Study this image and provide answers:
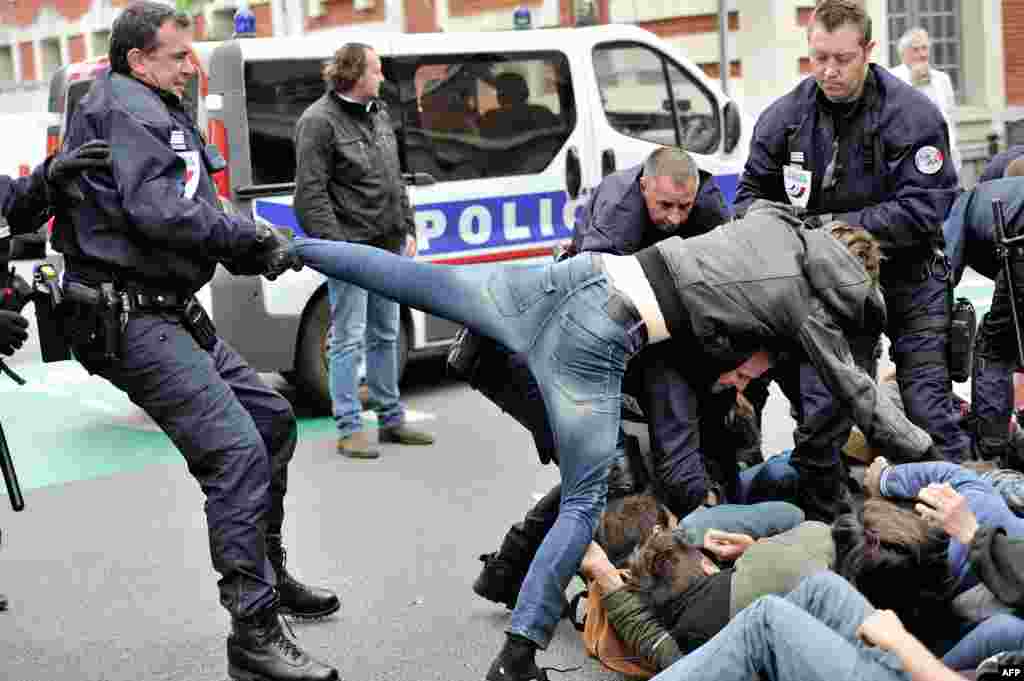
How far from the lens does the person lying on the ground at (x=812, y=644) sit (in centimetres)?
349

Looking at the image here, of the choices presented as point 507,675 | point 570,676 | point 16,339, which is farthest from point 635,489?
point 16,339

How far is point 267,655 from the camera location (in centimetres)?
450

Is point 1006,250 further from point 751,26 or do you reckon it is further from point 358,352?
point 751,26

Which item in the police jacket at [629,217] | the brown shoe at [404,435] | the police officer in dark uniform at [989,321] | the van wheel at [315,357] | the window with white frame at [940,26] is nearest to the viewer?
the police jacket at [629,217]

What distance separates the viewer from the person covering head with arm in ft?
24.1

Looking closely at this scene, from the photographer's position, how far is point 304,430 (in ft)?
27.4

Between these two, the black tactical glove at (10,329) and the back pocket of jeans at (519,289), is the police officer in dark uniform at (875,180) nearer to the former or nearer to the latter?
the back pocket of jeans at (519,289)

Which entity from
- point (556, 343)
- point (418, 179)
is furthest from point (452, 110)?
point (556, 343)

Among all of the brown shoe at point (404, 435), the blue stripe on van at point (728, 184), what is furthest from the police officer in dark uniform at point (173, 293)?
the blue stripe on van at point (728, 184)

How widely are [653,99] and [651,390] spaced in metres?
4.82

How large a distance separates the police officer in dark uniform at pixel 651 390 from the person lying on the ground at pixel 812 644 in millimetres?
1295

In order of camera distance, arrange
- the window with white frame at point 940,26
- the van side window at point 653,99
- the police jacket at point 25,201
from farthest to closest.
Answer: the window with white frame at point 940,26 < the van side window at point 653,99 < the police jacket at point 25,201

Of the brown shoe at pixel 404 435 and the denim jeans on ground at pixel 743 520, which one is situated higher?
the denim jeans on ground at pixel 743 520

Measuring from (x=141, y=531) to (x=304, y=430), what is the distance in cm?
189
